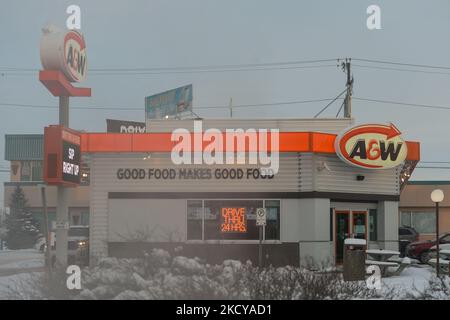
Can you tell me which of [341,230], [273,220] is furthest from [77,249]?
[341,230]

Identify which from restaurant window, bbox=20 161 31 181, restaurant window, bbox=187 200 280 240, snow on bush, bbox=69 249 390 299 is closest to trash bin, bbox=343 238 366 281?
restaurant window, bbox=187 200 280 240

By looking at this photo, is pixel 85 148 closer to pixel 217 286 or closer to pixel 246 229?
pixel 246 229

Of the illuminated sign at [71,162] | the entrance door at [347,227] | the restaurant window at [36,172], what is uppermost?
the restaurant window at [36,172]

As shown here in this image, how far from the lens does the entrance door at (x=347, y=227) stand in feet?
75.6

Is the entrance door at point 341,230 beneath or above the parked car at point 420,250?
above

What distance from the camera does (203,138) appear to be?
21.6 metres

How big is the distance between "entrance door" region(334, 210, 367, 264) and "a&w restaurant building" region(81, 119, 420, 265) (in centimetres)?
52

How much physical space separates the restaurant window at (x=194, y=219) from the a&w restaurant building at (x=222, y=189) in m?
0.04

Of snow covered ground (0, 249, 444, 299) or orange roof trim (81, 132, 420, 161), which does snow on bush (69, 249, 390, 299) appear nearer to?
snow covered ground (0, 249, 444, 299)

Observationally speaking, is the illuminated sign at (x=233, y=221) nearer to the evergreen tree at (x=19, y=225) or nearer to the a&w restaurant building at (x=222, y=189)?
the a&w restaurant building at (x=222, y=189)

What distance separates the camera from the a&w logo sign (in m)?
21.6

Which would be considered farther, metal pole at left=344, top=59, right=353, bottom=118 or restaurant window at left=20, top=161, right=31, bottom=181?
restaurant window at left=20, top=161, right=31, bottom=181
